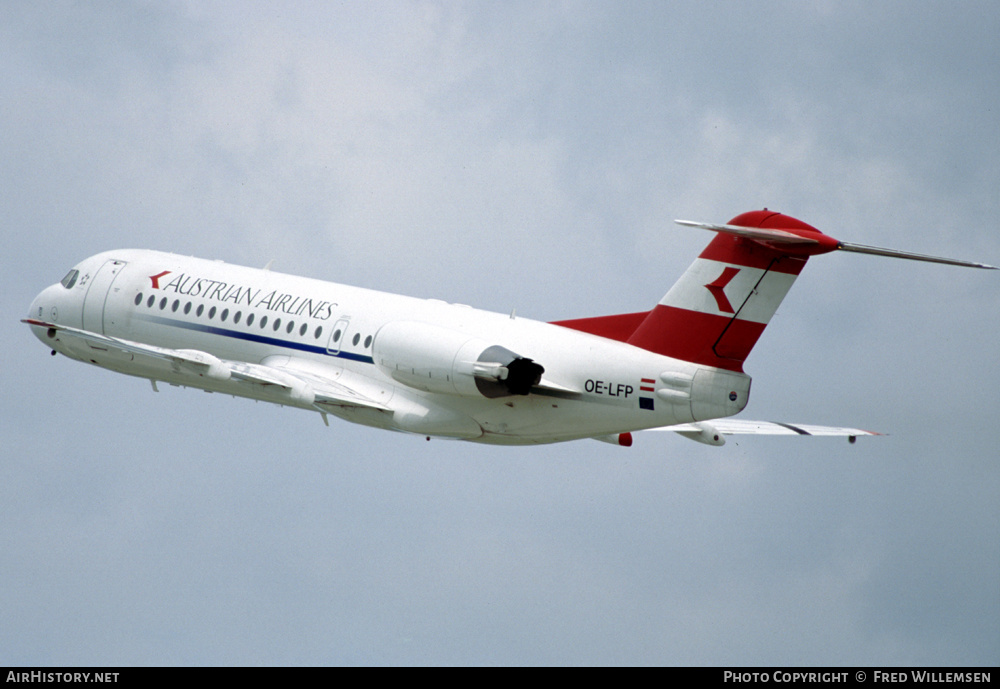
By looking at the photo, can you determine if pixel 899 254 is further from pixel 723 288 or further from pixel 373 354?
pixel 373 354

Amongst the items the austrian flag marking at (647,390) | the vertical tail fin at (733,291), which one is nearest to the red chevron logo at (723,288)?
the vertical tail fin at (733,291)

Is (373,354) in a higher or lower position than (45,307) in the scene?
lower

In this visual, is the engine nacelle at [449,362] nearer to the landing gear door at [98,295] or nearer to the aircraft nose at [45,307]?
the landing gear door at [98,295]

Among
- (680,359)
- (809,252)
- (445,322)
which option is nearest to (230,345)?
(445,322)

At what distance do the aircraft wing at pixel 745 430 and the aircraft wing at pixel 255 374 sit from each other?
22.4ft

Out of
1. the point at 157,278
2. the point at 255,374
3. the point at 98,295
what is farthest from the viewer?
the point at 98,295

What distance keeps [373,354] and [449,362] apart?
2449 mm

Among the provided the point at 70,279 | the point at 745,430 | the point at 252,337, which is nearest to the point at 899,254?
the point at 745,430

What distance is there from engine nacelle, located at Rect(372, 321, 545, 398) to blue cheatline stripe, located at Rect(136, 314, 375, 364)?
77cm

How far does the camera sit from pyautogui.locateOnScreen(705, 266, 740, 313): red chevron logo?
1156 inches

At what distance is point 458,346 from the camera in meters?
31.1

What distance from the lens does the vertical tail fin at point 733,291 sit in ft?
93.9

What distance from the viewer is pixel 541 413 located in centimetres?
3109

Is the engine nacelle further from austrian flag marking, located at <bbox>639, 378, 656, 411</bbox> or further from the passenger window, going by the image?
the passenger window
